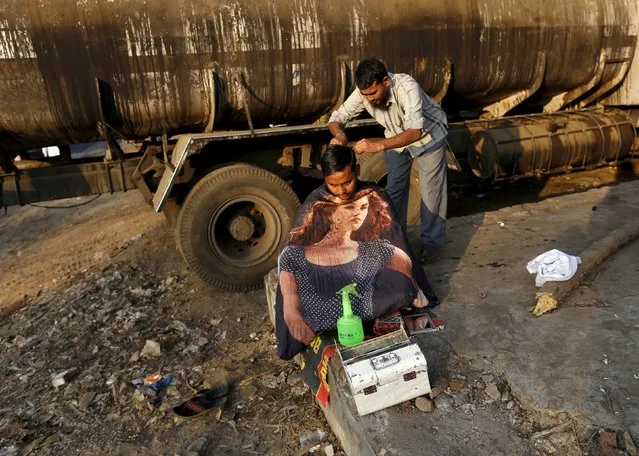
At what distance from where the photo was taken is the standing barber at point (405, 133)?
3.57 metres

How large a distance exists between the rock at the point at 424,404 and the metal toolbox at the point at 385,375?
3cm

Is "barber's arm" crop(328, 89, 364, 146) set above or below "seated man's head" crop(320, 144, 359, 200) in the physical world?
above

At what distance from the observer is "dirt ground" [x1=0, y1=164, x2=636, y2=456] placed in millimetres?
3234

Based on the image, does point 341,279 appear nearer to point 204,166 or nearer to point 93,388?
point 93,388

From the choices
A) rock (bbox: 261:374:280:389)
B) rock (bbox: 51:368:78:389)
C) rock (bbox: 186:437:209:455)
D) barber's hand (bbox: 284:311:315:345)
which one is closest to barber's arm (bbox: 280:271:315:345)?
barber's hand (bbox: 284:311:315:345)

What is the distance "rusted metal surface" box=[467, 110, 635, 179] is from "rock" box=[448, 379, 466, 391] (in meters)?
4.48

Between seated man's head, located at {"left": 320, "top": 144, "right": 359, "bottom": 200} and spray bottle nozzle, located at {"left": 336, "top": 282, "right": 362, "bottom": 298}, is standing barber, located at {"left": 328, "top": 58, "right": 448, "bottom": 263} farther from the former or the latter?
spray bottle nozzle, located at {"left": 336, "top": 282, "right": 362, "bottom": 298}

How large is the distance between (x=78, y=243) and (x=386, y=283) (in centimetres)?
576

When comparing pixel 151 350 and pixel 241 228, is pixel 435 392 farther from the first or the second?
pixel 241 228

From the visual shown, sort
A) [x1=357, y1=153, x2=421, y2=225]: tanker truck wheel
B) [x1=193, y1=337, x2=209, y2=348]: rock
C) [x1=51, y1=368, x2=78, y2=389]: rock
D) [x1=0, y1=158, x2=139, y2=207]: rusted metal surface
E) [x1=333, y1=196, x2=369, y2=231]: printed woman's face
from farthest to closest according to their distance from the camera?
[x1=357, y1=153, x2=421, y2=225]: tanker truck wheel, [x1=0, y1=158, x2=139, y2=207]: rusted metal surface, [x1=193, y1=337, x2=209, y2=348]: rock, [x1=51, y1=368, x2=78, y2=389]: rock, [x1=333, y1=196, x2=369, y2=231]: printed woman's face

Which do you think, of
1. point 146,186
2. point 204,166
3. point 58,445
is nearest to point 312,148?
point 204,166

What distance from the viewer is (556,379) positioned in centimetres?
264

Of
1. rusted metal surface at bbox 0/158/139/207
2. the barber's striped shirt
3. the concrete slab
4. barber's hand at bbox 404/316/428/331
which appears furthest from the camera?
rusted metal surface at bbox 0/158/139/207

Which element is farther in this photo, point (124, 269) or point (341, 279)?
point (124, 269)
